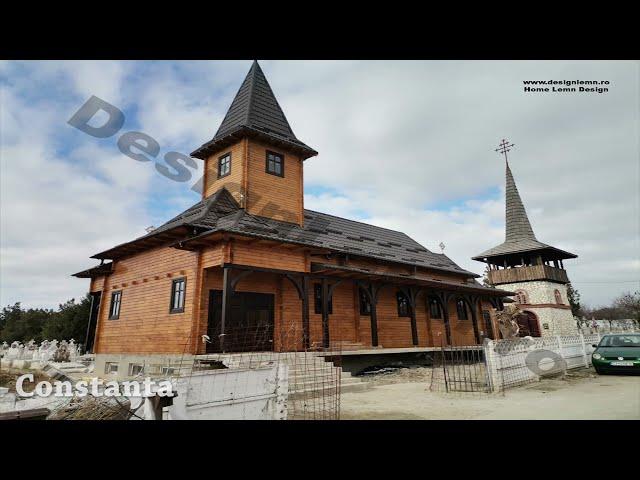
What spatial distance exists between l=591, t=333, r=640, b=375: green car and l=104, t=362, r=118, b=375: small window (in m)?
16.4

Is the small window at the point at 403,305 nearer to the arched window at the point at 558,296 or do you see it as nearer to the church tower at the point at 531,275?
the church tower at the point at 531,275

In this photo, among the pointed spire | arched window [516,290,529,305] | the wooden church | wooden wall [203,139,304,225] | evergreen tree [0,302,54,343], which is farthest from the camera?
the pointed spire

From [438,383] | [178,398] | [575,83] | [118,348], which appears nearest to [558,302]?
[438,383]

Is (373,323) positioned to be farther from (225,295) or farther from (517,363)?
(225,295)

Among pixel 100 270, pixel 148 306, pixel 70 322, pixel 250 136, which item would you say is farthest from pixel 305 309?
pixel 70 322

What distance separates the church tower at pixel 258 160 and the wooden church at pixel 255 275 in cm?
5

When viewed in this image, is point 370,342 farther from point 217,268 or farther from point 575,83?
point 575,83

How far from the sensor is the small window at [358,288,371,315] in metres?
16.3

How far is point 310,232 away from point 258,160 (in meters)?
3.76

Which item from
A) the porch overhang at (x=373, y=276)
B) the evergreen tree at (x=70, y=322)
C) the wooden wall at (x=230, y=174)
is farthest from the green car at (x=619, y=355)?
the evergreen tree at (x=70, y=322)

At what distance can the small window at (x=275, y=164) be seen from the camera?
15.1m

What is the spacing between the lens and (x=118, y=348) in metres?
14.2

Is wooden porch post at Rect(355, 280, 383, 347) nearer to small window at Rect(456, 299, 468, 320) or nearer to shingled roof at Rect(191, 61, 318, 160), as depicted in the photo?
shingled roof at Rect(191, 61, 318, 160)

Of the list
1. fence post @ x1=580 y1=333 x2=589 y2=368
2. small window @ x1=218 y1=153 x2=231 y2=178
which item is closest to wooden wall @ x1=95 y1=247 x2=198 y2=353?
small window @ x1=218 y1=153 x2=231 y2=178
